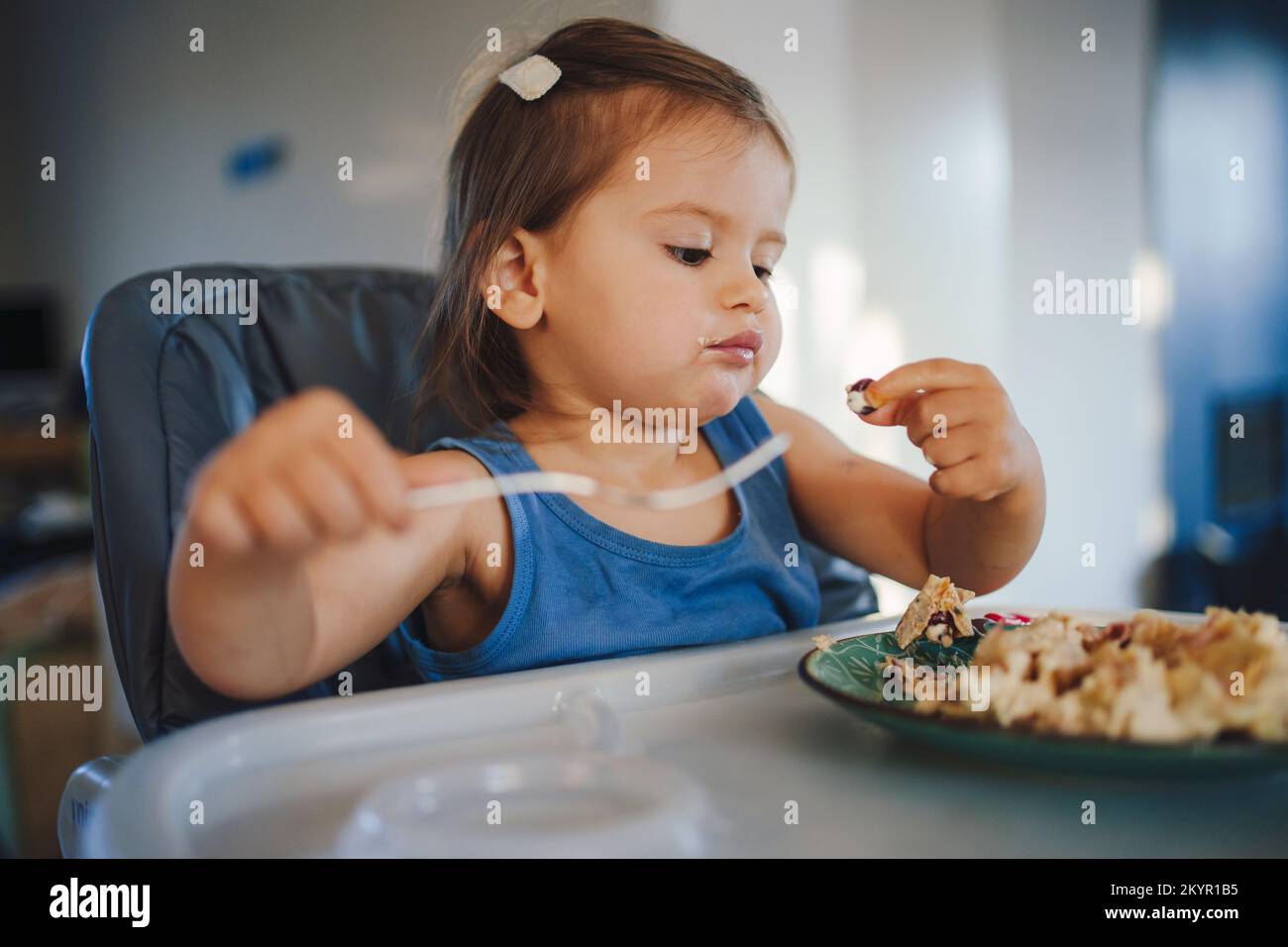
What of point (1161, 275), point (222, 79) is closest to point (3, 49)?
point (222, 79)

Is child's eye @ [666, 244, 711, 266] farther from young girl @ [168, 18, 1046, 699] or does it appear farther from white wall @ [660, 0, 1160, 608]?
white wall @ [660, 0, 1160, 608]

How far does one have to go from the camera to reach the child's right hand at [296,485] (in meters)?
0.47

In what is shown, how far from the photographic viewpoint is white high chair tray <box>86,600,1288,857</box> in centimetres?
47

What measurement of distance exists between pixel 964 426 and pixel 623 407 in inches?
12.8

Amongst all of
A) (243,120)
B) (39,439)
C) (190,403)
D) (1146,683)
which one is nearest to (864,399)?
(1146,683)

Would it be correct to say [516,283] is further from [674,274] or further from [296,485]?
[296,485]

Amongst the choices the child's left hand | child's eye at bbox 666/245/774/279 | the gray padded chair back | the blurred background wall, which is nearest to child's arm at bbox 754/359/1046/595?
the child's left hand

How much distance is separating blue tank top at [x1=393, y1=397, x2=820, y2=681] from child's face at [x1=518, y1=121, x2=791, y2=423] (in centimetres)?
13

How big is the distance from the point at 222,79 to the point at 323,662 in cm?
342

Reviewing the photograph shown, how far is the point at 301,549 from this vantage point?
49cm

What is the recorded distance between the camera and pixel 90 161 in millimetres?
4289

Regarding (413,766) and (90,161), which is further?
(90,161)

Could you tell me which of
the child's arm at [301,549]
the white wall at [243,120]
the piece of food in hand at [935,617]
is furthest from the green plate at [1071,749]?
the white wall at [243,120]
